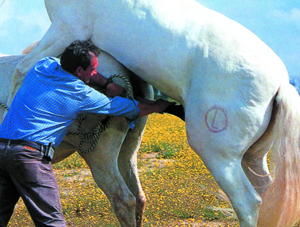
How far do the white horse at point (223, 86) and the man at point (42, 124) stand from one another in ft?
1.31

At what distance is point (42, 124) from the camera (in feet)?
8.89

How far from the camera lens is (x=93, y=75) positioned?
10.4ft

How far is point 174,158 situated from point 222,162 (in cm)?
576

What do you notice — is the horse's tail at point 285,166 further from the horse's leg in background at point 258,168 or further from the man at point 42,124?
the man at point 42,124

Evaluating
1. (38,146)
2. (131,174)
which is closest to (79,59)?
(38,146)

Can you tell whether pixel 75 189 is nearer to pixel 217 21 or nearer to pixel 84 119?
pixel 84 119

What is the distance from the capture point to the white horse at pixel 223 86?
8.55ft

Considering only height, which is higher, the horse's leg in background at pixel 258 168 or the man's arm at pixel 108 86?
the man's arm at pixel 108 86

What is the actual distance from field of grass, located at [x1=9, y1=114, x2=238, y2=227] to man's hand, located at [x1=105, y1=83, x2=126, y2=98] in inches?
43.1

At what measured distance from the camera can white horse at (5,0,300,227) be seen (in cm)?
261

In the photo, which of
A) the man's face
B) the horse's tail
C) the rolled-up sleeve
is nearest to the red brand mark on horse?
the horse's tail

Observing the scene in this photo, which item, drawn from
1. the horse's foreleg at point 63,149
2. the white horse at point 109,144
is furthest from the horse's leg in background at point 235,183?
the horse's foreleg at point 63,149

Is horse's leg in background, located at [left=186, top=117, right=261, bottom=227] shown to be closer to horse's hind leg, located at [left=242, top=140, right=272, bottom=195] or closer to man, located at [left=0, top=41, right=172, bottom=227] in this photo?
horse's hind leg, located at [left=242, top=140, right=272, bottom=195]

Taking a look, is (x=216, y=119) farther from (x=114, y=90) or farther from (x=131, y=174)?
(x=131, y=174)
